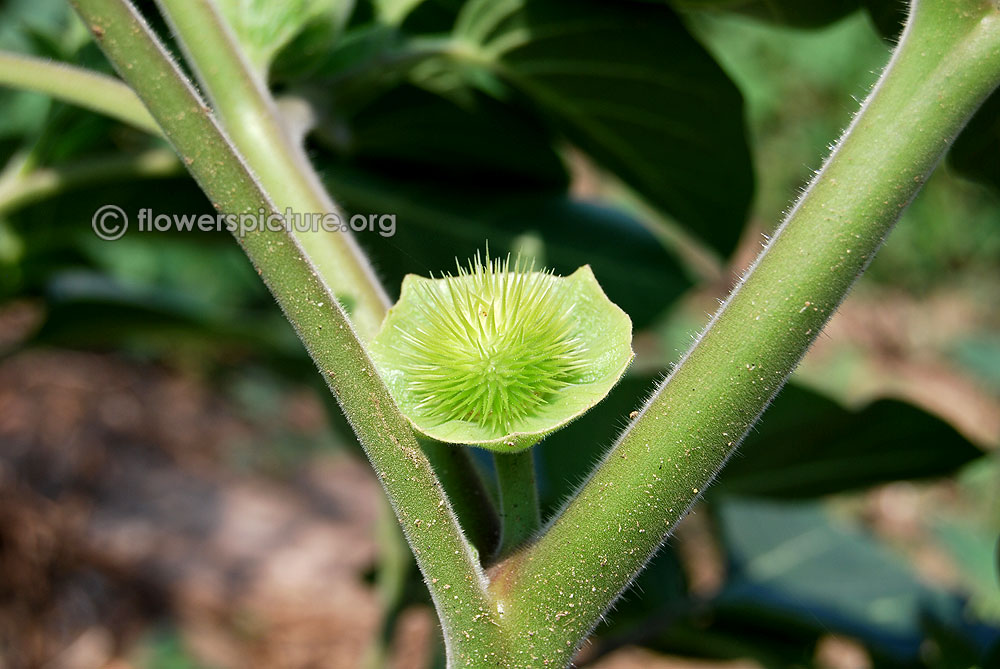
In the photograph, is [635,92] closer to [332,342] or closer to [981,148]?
[981,148]

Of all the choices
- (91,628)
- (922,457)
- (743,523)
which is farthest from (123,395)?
(922,457)

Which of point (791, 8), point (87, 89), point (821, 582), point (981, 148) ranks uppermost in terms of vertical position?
point (87, 89)

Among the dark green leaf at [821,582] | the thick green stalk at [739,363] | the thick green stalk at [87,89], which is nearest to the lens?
the thick green stalk at [739,363]

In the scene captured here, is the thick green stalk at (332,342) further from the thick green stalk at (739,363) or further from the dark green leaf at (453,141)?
the dark green leaf at (453,141)

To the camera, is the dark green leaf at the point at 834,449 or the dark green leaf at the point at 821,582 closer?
the dark green leaf at the point at 834,449

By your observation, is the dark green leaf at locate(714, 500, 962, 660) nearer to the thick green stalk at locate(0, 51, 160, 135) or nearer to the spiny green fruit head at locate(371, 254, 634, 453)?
the spiny green fruit head at locate(371, 254, 634, 453)

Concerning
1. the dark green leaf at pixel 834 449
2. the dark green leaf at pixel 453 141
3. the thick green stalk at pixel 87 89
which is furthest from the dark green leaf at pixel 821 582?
the thick green stalk at pixel 87 89


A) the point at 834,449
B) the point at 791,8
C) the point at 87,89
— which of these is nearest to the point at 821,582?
the point at 834,449
